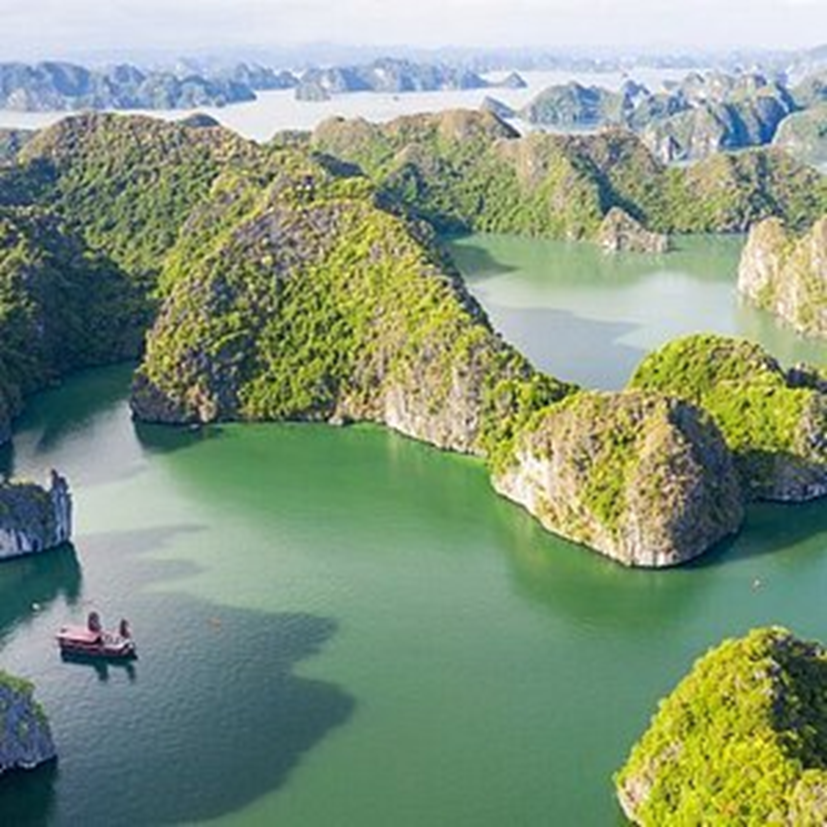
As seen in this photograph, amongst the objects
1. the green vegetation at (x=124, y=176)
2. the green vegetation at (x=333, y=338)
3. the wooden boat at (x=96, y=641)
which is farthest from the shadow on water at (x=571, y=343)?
the wooden boat at (x=96, y=641)

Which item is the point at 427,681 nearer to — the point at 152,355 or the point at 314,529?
the point at 314,529

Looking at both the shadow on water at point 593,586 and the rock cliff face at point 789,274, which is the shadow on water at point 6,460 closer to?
the shadow on water at point 593,586

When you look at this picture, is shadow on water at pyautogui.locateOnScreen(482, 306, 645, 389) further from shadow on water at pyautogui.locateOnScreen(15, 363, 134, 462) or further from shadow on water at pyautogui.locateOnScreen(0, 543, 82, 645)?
shadow on water at pyautogui.locateOnScreen(0, 543, 82, 645)

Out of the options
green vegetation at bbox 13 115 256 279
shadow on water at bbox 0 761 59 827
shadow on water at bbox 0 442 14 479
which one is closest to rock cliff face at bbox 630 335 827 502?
shadow on water at bbox 0 442 14 479

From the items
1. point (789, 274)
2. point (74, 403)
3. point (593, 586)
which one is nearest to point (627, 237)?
point (789, 274)

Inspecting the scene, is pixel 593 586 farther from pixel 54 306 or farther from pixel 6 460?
pixel 54 306

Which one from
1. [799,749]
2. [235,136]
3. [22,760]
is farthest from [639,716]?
[235,136]
